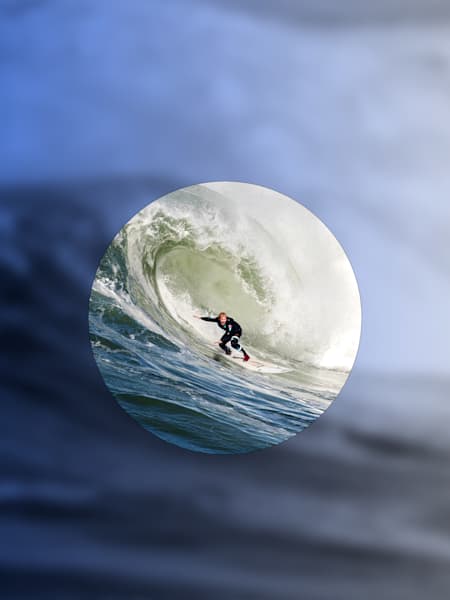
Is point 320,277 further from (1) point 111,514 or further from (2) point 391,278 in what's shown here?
(1) point 111,514

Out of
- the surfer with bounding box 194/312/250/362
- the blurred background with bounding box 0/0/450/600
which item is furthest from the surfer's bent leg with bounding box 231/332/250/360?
the blurred background with bounding box 0/0/450/600

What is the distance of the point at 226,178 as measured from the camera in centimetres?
268

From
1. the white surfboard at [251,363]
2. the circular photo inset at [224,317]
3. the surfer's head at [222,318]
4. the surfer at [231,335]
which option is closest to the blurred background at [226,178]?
the circular photo inset at [224,317]

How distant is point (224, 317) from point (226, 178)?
62 centimetres

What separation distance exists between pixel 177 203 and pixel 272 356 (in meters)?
0.81

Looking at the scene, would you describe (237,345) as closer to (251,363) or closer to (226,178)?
(251,363)

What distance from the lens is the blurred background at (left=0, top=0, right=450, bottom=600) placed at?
2641 millimetres

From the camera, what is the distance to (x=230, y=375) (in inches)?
107

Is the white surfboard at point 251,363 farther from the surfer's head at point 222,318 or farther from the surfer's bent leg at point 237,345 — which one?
the surfer's head at point 222,318

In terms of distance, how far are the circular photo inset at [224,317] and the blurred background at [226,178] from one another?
69 mm

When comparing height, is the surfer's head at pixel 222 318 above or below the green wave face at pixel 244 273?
below

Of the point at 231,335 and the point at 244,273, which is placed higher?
the point at 244,273

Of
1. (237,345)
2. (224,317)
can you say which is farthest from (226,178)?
(237,345)

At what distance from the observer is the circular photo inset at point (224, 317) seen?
266 cm
